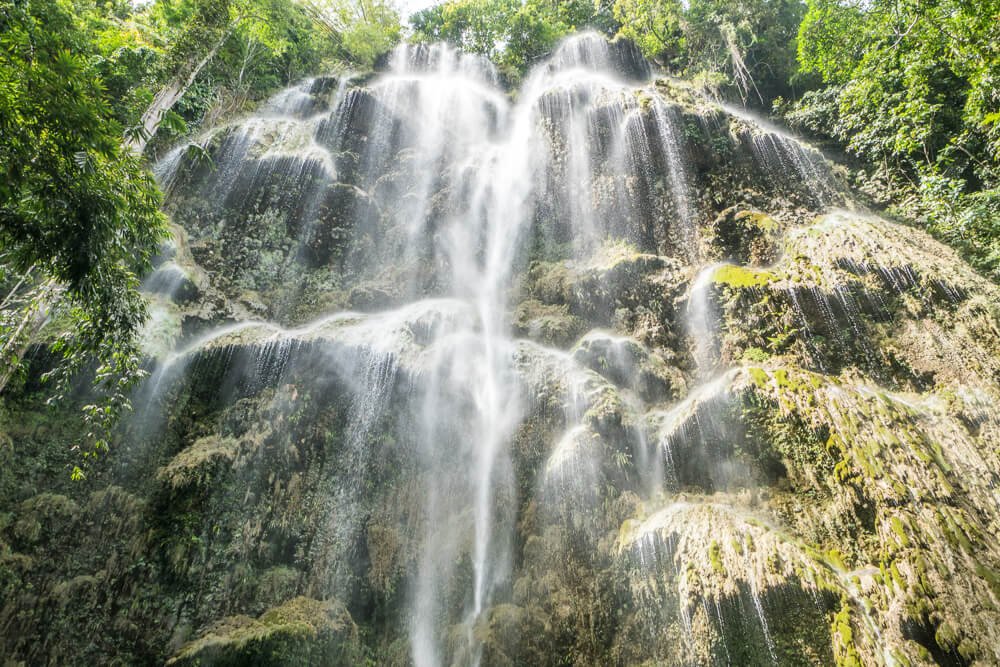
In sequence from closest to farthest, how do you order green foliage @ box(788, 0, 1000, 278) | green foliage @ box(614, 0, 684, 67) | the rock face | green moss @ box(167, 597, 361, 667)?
1. the rock face
2. green moss @ box(167, 597, 361, 667)
3. green foliage @ box(788, 0, 1000, 278)
4. green foliage @ box(614, 0, 684, 67)

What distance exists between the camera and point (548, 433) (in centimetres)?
766

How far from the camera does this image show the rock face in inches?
210

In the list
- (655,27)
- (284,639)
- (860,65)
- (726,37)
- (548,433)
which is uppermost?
(655,27)

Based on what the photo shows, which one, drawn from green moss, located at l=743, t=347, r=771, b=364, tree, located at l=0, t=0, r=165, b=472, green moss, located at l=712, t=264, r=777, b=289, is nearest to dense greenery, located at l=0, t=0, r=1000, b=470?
tree, located at l=0, t=0, r=165, b=472

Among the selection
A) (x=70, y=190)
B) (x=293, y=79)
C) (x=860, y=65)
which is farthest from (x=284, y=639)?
(x=293, y=79)

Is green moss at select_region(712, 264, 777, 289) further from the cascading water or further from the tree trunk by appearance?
the tree trunk

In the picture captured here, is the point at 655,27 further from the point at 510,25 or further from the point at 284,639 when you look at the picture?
the point at 284,639

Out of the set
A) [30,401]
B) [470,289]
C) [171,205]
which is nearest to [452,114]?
[470,289]

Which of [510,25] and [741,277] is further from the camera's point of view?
[510,25]

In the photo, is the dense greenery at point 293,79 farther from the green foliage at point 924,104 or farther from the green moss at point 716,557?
the green moss at point 716,557

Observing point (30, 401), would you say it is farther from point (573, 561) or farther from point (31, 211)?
point (573, 561)

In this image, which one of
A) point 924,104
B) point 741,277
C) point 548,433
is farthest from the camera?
point 924,104

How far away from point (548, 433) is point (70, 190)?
6.52 meters

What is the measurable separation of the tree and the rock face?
129 inches
